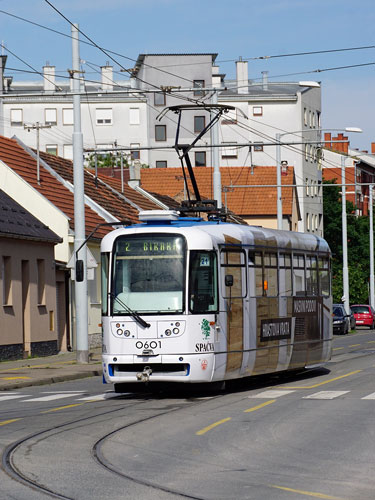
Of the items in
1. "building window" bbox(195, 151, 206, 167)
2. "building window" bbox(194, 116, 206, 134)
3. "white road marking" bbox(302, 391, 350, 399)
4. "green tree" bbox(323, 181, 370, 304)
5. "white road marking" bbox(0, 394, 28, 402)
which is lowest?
"white road marking" bbox(0, 394, 28, 402)

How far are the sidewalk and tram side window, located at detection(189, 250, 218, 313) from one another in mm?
5711

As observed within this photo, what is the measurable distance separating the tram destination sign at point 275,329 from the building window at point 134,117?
7960cm

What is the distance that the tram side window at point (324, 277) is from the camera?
86.6ft

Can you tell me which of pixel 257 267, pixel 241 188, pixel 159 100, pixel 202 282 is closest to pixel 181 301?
pixel 202 282

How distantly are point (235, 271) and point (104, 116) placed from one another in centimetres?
8231

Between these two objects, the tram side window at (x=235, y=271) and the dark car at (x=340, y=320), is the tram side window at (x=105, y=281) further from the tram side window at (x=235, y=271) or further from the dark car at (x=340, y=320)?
the dark car at (x=340, y=320)

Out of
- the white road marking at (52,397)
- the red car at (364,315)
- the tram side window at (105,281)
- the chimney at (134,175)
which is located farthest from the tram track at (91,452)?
the red car at (364,315)

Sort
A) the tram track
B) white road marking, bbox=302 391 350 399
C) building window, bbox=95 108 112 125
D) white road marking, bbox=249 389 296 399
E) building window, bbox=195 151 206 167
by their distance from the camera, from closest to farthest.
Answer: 1. the tram track
2. white road marking, bbox=302 391 350 399
3. white road marking, bbox=249 389 296 399
4. building window, bbox=95 108 112 125
5. building window, bbox=195 151 206 167

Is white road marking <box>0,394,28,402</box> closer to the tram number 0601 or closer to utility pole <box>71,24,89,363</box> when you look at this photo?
the tram number 0601

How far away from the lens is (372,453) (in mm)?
12695

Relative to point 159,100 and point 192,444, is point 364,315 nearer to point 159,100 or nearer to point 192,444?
point 159,100

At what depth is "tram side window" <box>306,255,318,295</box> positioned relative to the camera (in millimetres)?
25297

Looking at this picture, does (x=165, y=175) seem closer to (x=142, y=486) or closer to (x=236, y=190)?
(x=236, y=190)

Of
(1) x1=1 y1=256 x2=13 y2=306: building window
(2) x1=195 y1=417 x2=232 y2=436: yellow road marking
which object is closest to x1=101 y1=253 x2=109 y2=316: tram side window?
(2) x1=195 y1=417 x2=232 y2=436: yellow road marking
